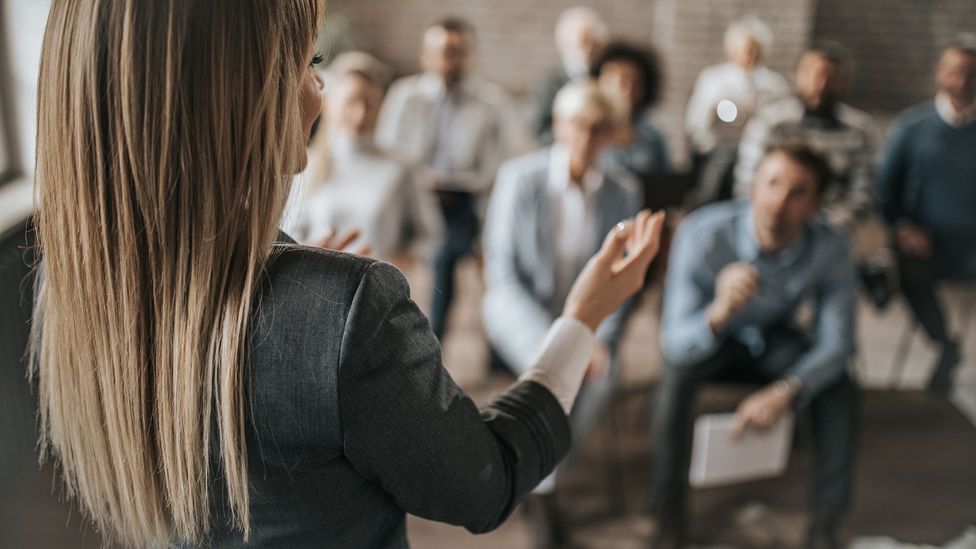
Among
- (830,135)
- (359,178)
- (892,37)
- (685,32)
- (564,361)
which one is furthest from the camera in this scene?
(892,37)

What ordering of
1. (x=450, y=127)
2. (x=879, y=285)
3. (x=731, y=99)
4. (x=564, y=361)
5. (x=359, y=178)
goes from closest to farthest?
(x=564, y=361) < (x=359, y=178) < (x=879, y=285) < (x=450, y=127) < (x=731, y=99)

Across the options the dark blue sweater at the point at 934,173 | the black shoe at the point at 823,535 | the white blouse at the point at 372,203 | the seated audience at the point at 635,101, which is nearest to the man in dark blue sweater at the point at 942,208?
the dark blue sweater at the point at 934,173

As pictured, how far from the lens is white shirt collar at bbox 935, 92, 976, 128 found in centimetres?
423

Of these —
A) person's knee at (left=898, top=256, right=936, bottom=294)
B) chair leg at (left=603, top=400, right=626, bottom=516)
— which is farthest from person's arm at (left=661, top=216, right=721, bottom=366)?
person's knee at (left=898, top=256, right=936, bottom=294)

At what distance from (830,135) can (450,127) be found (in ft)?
5.83

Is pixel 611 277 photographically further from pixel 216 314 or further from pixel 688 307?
pixel 688 307

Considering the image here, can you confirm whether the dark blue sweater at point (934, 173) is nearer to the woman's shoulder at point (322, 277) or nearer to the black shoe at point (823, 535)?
the black shoe at point (823, 535)

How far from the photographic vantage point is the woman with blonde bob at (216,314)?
0.80 meters

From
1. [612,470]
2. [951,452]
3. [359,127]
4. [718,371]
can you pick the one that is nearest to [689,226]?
[718,371]

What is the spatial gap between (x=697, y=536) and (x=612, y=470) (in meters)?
0.46

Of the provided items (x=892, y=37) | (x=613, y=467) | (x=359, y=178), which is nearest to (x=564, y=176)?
(x=359, y=178)

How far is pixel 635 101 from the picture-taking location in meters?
4.77

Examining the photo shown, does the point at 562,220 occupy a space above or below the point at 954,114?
below

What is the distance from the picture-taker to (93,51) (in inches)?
31.2
